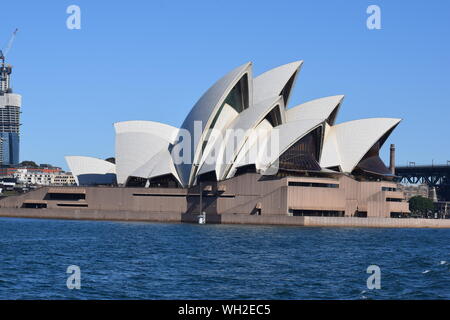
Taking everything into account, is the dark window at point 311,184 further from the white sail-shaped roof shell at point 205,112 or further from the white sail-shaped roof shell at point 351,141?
the white sail-shaped roof shell at point 205,112

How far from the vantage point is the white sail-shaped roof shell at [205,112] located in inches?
3285

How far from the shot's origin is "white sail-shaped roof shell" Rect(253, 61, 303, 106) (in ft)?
283

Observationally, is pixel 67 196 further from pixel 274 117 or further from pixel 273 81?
pixel 273 81

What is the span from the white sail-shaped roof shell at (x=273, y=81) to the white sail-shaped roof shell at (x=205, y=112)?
5.85 ft

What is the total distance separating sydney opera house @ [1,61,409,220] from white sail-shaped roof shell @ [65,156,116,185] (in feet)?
23.5

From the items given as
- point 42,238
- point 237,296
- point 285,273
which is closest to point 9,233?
point 42,238

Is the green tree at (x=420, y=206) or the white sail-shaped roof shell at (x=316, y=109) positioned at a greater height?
the white sail-shaped roof shell at (x=316, y=109)

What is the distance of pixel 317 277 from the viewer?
32406mm

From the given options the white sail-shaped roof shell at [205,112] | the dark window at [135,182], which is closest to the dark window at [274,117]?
the white sail-shaped roof shell at [205,112]

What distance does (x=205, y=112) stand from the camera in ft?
278

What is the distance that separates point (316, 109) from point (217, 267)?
5602 cm

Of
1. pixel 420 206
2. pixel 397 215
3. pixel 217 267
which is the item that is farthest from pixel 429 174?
pixel 217 267
